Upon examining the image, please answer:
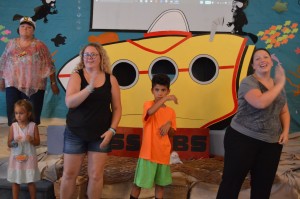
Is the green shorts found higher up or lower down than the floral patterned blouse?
lower down

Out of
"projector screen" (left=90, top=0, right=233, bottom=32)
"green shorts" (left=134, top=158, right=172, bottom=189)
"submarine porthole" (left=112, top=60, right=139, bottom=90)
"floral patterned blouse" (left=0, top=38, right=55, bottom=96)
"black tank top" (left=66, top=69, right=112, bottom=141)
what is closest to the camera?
"black tank top" (left=66, top=69, right=112, bottom=141)

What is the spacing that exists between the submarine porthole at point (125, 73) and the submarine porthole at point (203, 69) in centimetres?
64

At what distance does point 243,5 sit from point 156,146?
197cm

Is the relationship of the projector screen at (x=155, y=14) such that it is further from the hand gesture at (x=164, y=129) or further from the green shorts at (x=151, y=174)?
the green shorts at (x=151, y=174)

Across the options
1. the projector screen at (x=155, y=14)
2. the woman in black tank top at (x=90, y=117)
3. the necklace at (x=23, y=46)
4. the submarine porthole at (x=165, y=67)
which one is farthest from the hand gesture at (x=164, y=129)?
the necklace at (x=23, y=46)

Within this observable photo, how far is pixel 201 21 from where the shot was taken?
3793 mm

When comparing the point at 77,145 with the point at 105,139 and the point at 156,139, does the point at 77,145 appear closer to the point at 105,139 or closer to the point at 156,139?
the point at 105,139

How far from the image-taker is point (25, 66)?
3.47 meters

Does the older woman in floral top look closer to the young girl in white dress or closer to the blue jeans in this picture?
the blue jeans

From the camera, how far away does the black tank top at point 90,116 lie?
7.88 feet

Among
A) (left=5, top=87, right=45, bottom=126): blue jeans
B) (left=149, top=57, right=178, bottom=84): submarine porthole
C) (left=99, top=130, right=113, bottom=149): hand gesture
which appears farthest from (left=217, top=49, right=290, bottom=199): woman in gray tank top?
(left=5, top=87, right=45, bottom=126): blue jeans

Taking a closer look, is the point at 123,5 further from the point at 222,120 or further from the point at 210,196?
the point at 210,196

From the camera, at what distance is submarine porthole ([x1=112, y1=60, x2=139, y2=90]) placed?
12.7 feet

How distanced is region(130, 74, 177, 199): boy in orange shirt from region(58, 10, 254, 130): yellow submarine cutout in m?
0.98
